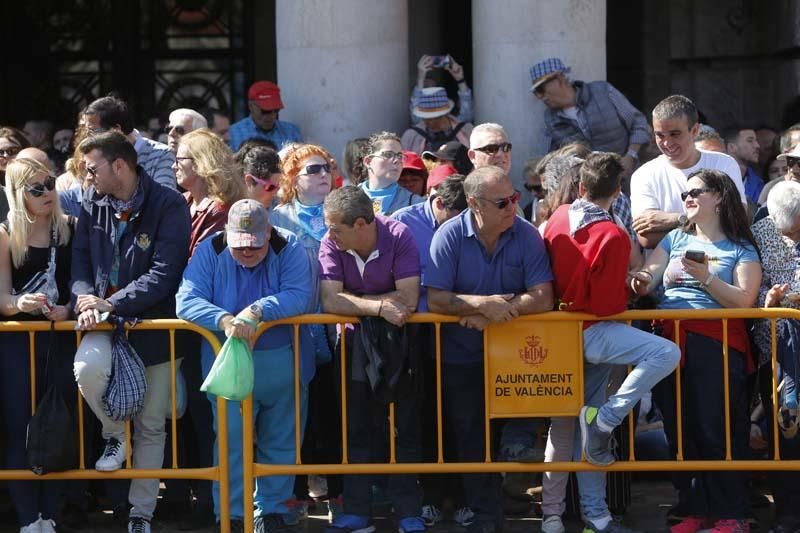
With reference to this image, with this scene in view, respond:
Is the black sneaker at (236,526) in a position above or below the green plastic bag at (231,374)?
below

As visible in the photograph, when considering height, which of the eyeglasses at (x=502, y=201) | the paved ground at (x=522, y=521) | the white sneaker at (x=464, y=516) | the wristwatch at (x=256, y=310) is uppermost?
the eyeglasses at (x=502, y=201)

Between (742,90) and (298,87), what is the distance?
507cm

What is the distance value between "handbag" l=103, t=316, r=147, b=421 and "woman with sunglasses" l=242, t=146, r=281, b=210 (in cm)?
124

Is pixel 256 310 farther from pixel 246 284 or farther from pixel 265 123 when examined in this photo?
pixel 265 123

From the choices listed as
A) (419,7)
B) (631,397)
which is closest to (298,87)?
(419,7)

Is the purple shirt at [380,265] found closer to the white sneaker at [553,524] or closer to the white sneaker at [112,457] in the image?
the white sneaker at [112,457]

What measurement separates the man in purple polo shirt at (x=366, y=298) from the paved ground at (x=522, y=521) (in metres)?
0.44

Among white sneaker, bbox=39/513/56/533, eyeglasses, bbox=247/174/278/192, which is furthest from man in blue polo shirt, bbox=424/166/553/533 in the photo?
white sneaker, bbox=39/513/56/533

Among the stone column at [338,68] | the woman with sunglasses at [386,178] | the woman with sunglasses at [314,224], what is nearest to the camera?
the woman with sunglasses at [314,224]

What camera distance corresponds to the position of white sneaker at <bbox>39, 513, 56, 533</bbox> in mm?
8062

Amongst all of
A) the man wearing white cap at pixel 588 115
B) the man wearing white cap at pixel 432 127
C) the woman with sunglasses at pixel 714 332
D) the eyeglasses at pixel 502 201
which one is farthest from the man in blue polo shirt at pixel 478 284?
the man wearing white cap at pixel 432 127

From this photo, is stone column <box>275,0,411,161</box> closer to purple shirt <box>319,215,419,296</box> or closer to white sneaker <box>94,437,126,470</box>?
purple shirt <box>319,215,419,296</box>

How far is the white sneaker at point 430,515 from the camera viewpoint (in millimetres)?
8383

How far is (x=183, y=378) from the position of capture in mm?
8203
